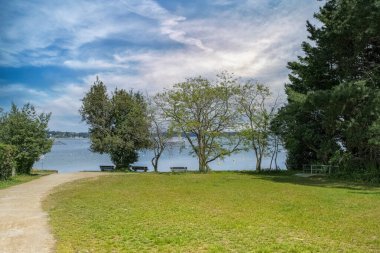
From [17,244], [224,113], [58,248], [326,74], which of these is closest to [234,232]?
[58,248]

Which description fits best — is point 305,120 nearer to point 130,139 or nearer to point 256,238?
point 130,139

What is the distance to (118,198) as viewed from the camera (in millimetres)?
14242

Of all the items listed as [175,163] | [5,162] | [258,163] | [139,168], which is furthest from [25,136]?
[175,163]

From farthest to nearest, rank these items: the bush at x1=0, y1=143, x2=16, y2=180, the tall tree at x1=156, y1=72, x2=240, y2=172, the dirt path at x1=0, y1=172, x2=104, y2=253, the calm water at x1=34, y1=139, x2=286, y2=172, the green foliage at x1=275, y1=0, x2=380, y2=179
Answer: the calm water at x1=34, y1=139, x2=286, y2=172 < the tall tree at x1=156, y1=72, x2=240, y2=172 < the bush at x1=0, y1=143, x2=16, y2=180 < the green foliage at x1=275, y1=0, x2=380, y2=179 < the dirt path at x1=0, y1=172, x2=104, y2=253

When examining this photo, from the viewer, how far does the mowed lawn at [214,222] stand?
7434 millimetres

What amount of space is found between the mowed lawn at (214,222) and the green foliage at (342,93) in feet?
20.7

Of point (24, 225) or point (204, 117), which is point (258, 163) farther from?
point (24, 225)

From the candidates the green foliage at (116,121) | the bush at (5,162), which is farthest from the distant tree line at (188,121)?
the bush at (5,162)

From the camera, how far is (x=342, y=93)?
19.7 m

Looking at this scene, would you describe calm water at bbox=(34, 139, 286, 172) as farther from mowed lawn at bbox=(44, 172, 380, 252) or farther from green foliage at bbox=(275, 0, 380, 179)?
mowed lawn at bbox=(44, 172, 380, 252)

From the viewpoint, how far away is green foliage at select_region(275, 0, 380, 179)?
1956 cm

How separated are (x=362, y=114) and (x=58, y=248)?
18.0 meters

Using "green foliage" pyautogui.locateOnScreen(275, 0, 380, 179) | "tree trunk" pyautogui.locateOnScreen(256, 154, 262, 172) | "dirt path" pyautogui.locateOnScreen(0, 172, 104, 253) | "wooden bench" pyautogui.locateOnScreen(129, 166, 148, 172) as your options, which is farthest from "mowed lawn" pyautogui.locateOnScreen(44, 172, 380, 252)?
"wooden bench" pyautogui.locateOnScreen(129, 166, 148, 172)

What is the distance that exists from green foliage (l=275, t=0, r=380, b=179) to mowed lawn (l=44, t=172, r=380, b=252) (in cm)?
630
